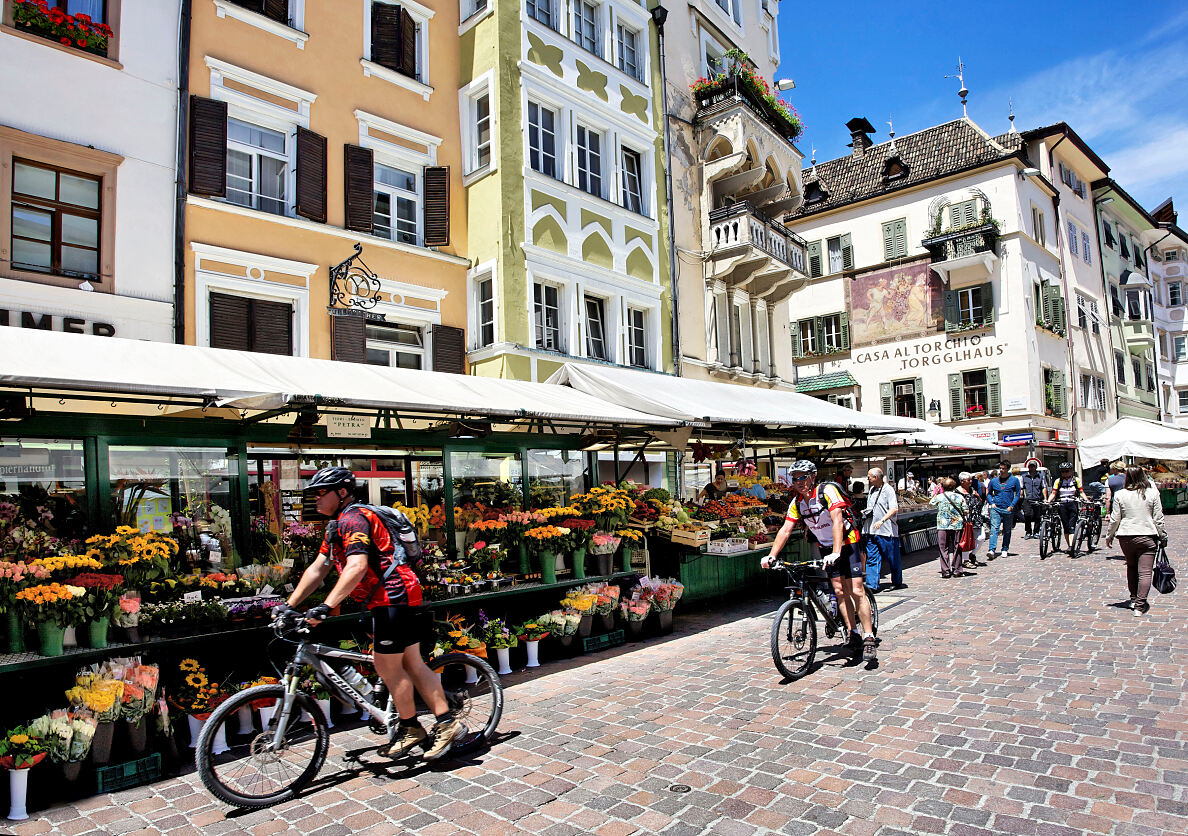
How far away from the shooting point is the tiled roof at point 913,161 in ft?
104

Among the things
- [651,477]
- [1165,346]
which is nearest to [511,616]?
[651,477]

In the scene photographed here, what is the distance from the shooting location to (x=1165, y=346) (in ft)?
156

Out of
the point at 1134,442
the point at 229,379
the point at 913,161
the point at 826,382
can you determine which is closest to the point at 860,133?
the point at 913,161

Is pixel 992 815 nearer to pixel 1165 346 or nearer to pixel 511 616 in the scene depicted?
pixel 511 616

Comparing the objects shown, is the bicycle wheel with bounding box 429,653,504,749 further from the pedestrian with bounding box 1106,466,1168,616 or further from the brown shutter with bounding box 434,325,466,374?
the brown shutter with bounding box 434,325,466,374

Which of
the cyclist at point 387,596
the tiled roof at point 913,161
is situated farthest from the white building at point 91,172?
the tiled roof at point 913,161

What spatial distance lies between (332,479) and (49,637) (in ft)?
7.22

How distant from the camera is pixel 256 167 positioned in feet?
39.4

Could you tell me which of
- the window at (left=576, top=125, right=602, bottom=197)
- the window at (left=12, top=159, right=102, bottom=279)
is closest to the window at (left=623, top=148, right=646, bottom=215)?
the window at (left=576, top=125, right=602, bottom=197)

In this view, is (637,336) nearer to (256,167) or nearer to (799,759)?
(256,167)

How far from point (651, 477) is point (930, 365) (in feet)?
63.3

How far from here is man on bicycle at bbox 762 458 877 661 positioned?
7344 mm

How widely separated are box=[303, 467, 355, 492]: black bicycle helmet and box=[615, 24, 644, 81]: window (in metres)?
14.9

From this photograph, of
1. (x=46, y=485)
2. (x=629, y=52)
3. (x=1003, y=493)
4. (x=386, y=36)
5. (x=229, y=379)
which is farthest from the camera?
(x=629, y=52)
